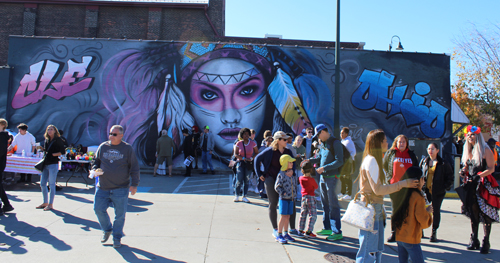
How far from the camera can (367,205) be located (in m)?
3.76

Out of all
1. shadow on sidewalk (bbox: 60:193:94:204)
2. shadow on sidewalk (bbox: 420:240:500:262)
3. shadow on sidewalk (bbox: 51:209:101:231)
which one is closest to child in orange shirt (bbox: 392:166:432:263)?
shadow on sidewalk (bbox: 420:240:500:262)

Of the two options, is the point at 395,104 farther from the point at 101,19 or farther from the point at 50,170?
A: the point at 101,19

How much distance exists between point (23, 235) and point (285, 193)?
13.9 feet

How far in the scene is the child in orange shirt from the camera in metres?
3.63

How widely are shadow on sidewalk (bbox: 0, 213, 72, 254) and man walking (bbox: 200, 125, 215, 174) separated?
8.11m

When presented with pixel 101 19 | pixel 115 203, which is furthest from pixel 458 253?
pixel 101 19

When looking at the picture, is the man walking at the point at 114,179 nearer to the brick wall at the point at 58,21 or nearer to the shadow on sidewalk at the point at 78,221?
the shadow on sidewalk at the point at 78,221

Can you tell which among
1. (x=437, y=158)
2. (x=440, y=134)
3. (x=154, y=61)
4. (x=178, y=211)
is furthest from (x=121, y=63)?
(x=440, y=134)

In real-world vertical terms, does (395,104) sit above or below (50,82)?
below

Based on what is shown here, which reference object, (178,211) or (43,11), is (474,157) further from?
(43,11)

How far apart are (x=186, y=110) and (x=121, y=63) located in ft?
11.6

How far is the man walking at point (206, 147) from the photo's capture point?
14023mm

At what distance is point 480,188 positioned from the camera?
17.4 ft

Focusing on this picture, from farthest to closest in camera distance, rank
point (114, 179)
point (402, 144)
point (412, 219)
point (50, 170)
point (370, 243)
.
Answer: point (50, 170) < point (114, 179) < point (402, 144) < point (370, 243) < point (412, 219)
